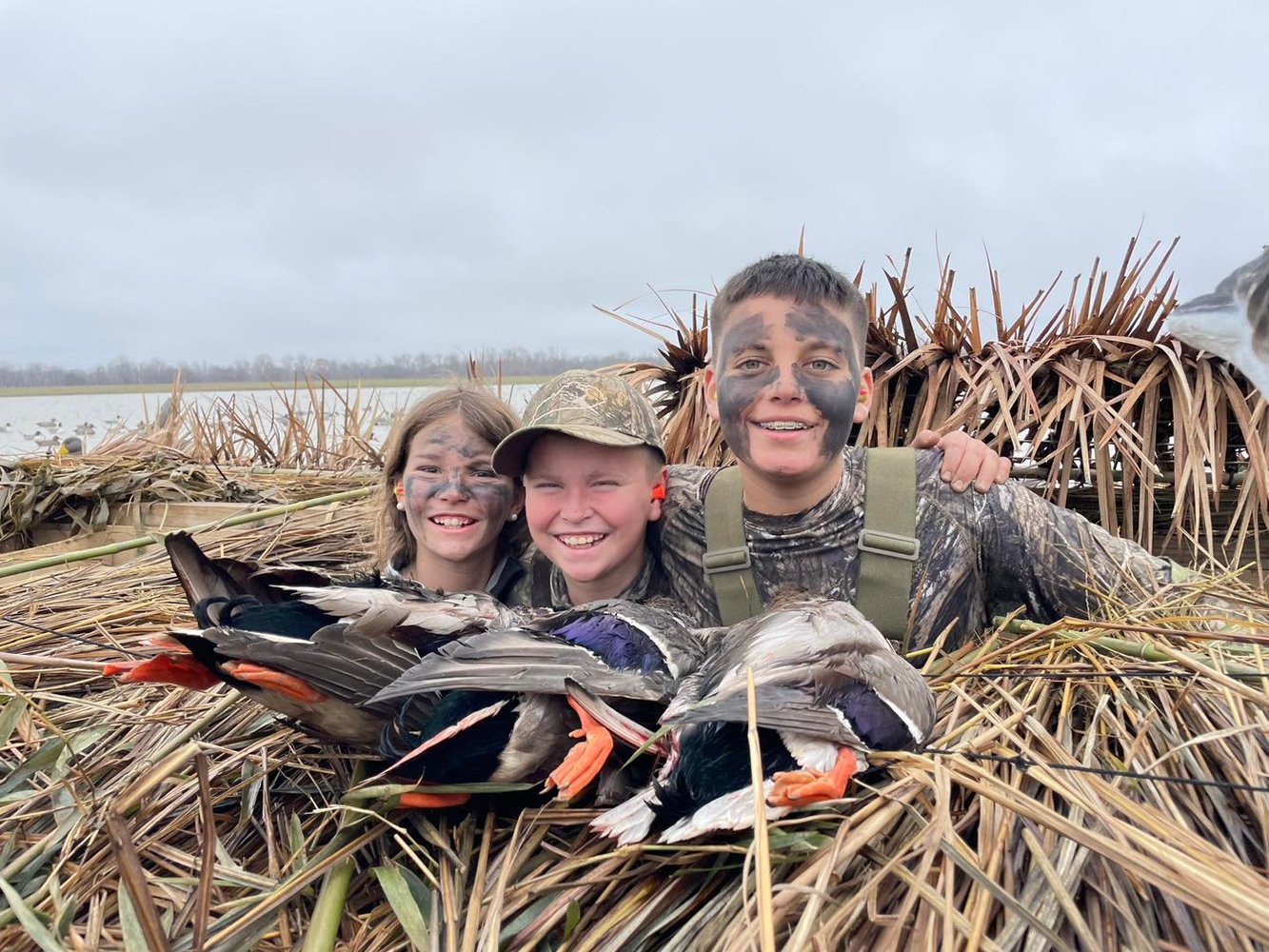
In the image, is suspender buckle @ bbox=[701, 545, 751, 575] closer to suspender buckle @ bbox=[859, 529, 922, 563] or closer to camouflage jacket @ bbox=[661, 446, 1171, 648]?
camouflage jacket @ bbox=[661, 446, 1171, 648]

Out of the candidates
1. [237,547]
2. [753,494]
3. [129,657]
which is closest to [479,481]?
[753,494]

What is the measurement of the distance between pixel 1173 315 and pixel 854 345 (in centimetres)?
141

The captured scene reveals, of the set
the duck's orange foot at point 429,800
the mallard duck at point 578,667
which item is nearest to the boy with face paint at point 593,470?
the mallard duck at point 578,667

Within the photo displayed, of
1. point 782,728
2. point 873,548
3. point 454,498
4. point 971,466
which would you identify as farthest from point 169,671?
point 971,466

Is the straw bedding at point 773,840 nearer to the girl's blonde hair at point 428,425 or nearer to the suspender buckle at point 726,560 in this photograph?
the suspender buckle at point 726,560

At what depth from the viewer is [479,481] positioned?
281 centimetres

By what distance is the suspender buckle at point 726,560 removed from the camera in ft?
8.01

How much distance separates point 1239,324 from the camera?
1.05m

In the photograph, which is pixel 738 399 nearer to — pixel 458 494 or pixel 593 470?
pixel 593 470

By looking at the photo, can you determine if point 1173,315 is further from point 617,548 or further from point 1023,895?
point 617,548

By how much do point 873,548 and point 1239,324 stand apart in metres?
1.38

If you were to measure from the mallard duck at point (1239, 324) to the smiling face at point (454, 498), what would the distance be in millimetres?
2149

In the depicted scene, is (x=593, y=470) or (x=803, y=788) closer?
(x=803, y=788)

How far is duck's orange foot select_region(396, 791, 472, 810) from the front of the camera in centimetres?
137
